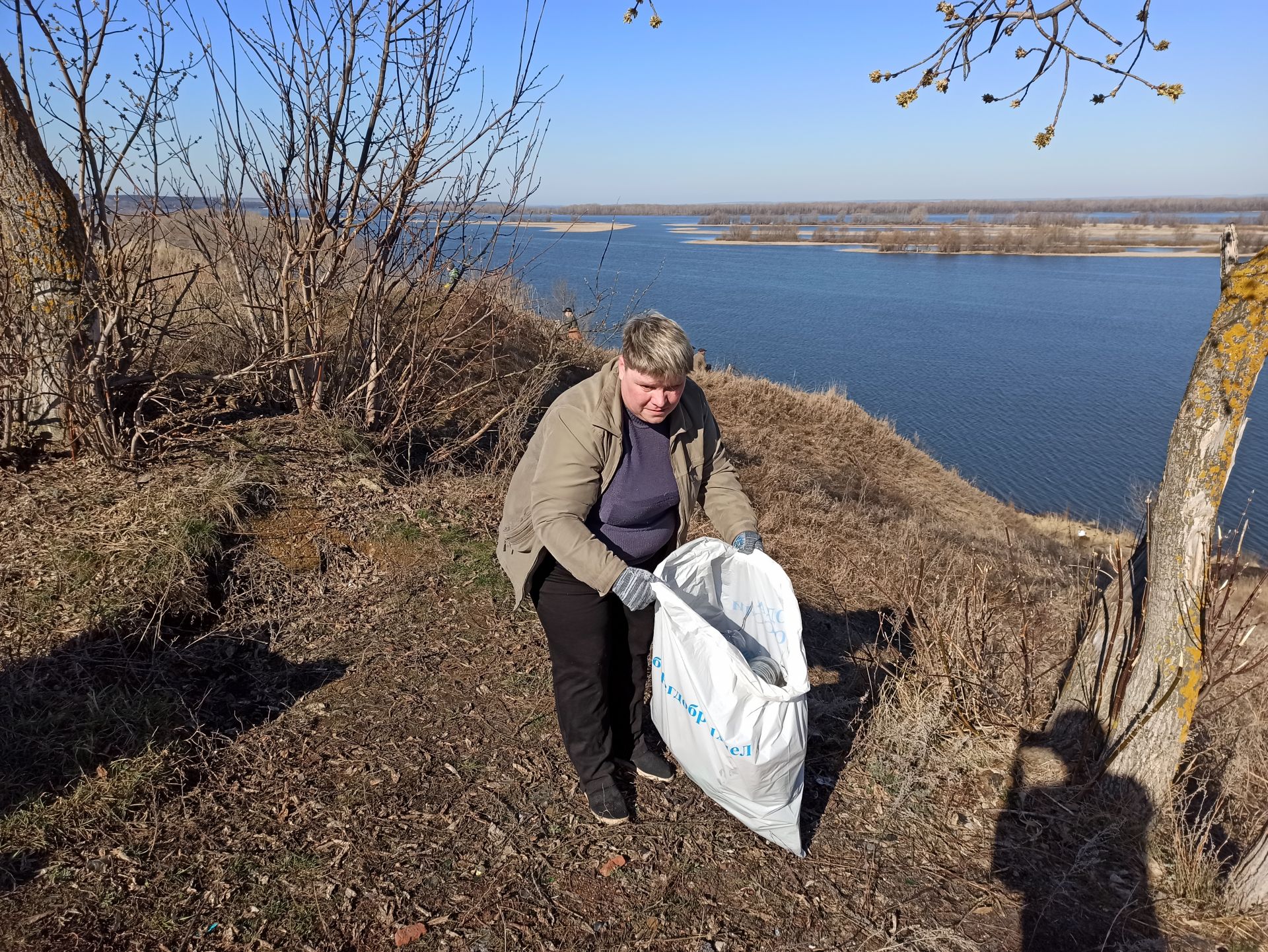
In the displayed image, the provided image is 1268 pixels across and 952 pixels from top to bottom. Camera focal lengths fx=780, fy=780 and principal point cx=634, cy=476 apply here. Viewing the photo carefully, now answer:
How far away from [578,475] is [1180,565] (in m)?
2.11

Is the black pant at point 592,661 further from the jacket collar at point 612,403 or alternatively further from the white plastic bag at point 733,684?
the jacket collar at point 612,403

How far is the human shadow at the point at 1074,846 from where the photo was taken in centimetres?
240

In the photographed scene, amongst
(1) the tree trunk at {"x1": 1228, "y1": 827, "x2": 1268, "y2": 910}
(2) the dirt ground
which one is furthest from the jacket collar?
(1) the tree trunk at {"x1": 1228, "y1": 827, "x2": 1268, "y2": 910}

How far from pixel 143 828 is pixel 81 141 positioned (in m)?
4.27

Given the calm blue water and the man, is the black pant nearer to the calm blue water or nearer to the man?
the man

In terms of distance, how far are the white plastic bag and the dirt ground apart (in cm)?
32

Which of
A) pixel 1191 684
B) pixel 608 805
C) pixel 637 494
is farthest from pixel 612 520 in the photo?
pixel 1191 684

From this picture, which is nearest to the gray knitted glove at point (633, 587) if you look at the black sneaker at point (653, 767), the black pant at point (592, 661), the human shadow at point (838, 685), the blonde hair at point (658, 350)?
the black pant at point (592, 661)

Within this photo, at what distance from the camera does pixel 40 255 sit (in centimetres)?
420

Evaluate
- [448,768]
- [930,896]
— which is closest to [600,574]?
[448,768]

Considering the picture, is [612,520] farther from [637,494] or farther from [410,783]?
[410,783]

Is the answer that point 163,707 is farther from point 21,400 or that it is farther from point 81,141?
point 81,141

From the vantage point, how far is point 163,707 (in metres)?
3.07

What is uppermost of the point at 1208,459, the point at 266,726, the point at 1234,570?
the point at 1208,459
